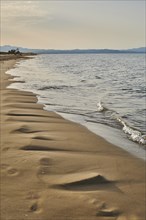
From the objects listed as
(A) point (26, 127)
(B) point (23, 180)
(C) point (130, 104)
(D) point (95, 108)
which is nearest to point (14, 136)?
(A) point (26, 127)

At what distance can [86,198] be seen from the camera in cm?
424

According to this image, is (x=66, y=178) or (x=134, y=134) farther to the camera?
(x=134, y=134)

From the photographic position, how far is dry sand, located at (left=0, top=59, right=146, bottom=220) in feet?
12.9

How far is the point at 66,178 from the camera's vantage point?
495 centimetres

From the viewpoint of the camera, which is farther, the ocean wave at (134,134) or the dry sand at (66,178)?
the ocean wave at (134,134)

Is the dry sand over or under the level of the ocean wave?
over

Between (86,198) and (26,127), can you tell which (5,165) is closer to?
(86,198)

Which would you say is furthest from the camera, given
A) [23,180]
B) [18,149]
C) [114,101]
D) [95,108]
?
[114,101]

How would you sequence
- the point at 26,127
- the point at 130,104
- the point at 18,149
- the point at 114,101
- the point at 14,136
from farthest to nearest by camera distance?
the point at 114,101 → the point at 130,104 → the point at 26,127 → the point at 14,136 → the point at 18,149

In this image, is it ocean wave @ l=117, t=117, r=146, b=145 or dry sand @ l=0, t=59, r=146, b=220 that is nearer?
dry sand @ l=0, t=59, r=146, b=220

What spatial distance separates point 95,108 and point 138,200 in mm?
9427

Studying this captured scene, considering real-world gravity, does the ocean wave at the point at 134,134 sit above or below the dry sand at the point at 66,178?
below

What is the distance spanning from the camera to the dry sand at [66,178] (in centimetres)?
393

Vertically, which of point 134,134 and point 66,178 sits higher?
point 66,178
